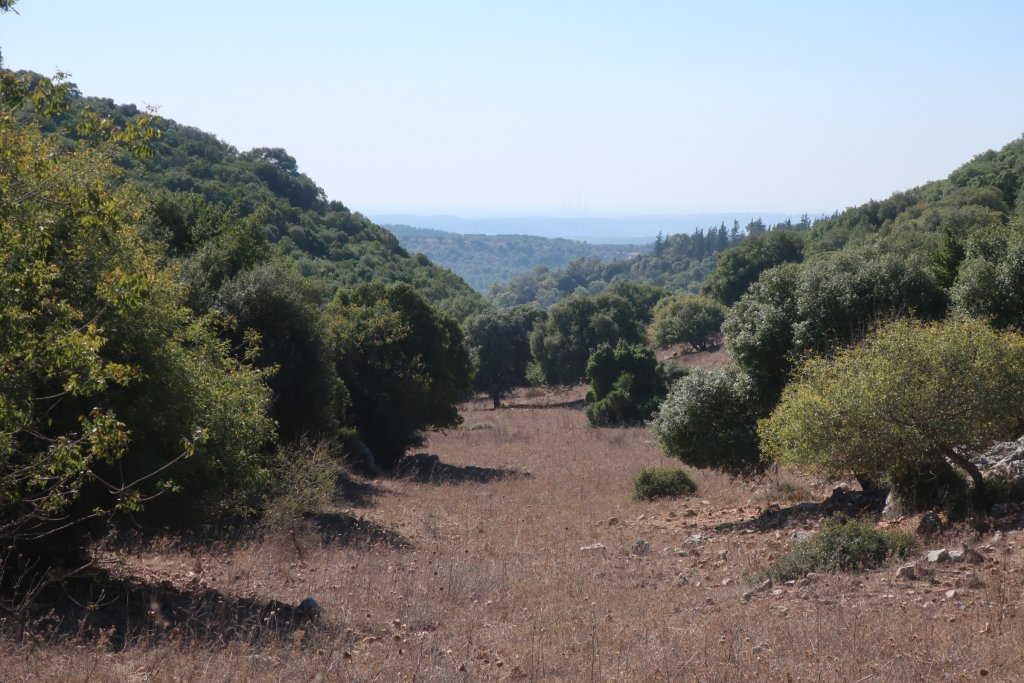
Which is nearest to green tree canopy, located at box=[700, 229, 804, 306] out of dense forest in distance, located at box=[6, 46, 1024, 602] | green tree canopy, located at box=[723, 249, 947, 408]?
dense forest in distance, located at box=[6, 46, 1024, 602]

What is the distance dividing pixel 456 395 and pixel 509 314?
3300 centimetres

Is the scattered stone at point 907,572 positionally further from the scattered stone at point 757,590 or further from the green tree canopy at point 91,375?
the green tree canopy at point 91,375

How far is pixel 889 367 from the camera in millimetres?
13477

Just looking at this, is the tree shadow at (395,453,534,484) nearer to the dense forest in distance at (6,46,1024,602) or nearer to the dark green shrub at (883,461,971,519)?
the dense forest in distance at (6,46,1024,602)

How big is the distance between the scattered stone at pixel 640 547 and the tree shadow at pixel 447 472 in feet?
32.9

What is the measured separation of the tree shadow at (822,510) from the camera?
16406mm

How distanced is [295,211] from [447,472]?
4803cm

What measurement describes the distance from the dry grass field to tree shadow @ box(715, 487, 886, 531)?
0.28 metres

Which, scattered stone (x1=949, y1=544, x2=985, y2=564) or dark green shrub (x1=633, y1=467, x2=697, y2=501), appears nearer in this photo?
scattered stone (x1=949, y1=544, x2=985, y2=564)

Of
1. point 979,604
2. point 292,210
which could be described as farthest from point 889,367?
point 292,210

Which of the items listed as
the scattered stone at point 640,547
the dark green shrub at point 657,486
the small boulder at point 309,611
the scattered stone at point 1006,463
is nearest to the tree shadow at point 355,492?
the dark green shrub at point 657,486

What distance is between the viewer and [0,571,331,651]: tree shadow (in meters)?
8.35

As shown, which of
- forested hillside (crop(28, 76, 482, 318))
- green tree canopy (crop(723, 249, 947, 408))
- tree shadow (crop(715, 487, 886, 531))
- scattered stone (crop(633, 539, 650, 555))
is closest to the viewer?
scattered stone (crop(633, 539, 650, 555))

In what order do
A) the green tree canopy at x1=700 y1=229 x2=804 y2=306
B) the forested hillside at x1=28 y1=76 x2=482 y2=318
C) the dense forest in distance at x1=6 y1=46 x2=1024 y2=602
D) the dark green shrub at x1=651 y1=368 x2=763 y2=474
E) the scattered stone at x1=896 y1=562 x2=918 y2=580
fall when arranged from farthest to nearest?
the green tree canopy at x1=700 y1=229 x2=804 y2=306, the forested hillside at x1=28 y1=76 x2=482 y2=318, the dark green shrub at x1=651 y1=368 x2=763 y2=474, the scattered stone at x1=896 y1=562 x2=918 y2=580, the dense forest in distance at x1=6 y1=46 x2=1024 y2=602
